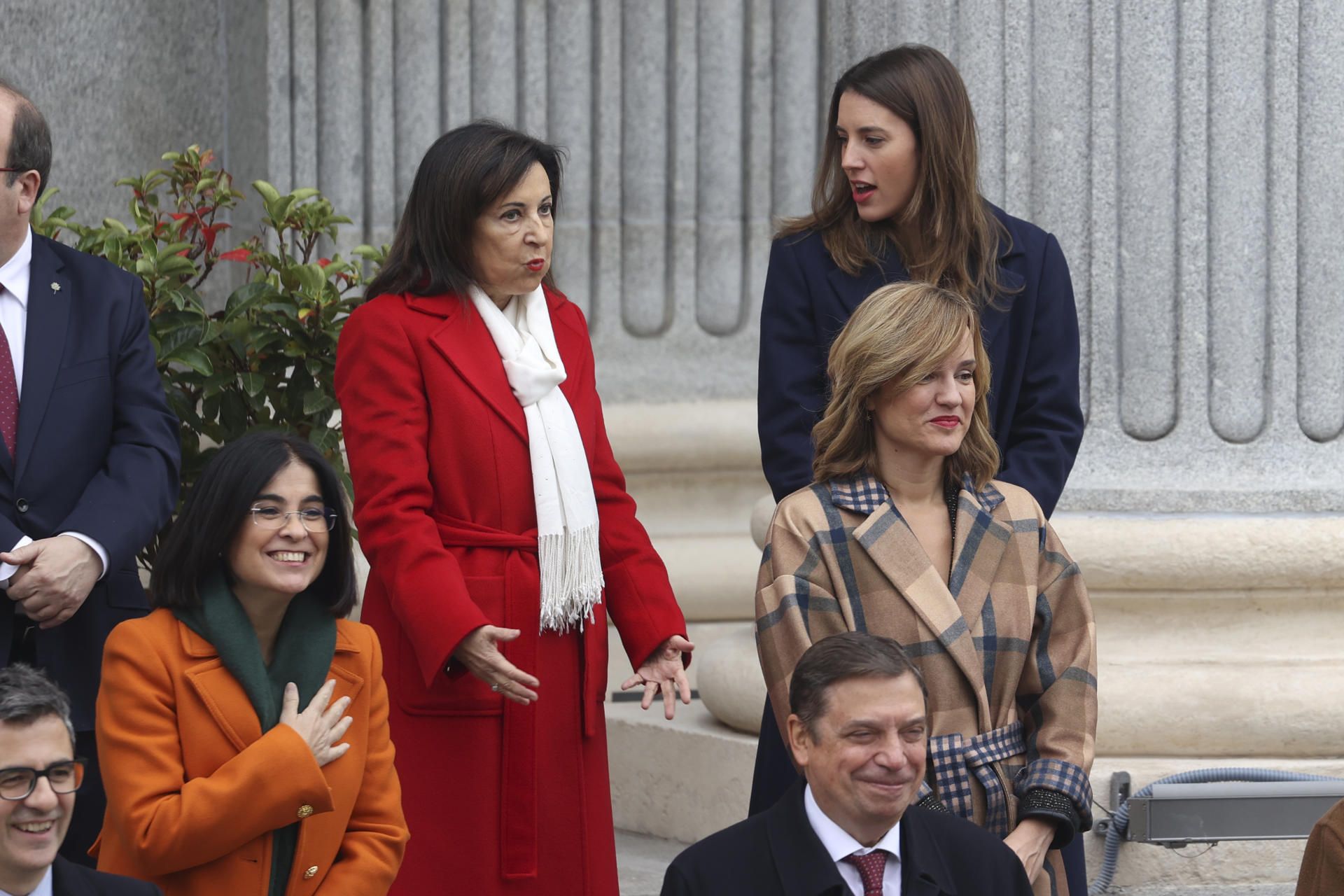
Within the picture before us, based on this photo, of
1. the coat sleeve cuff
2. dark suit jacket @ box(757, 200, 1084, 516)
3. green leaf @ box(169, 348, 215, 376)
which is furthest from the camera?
green leaf @ box(169, 348, 215, 376)

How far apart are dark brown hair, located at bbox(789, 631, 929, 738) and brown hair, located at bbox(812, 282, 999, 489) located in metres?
0.46

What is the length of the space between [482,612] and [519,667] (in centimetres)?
15

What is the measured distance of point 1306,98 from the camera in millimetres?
4781

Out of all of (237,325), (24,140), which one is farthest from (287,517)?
(237,325)

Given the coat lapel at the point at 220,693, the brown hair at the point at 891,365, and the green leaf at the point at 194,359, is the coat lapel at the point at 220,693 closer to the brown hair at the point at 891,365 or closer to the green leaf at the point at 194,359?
the brown hair at the point at 891,365

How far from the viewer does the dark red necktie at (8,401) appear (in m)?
3.57

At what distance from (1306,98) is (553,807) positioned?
2.62 m

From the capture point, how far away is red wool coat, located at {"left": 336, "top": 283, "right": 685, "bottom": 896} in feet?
11.7

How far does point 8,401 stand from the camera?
3580 millimetres

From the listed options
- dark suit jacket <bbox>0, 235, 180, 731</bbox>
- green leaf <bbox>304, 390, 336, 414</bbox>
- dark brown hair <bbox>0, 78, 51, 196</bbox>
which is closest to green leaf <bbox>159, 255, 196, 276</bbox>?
green leaf <bbox>304, 390, 336, 414</bbox>

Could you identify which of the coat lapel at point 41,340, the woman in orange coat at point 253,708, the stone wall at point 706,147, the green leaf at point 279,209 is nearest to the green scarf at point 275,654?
the woman in orange coat at point 253,708

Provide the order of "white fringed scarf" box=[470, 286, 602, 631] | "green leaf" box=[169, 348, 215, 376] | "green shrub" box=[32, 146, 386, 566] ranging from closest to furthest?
1. "white fringed scarf" box=[470, 286, 602, 631]
2. "green leaf" box=[169, 348, 215, 376]
3. "green shrub" box=[32, 146, 386, 566]

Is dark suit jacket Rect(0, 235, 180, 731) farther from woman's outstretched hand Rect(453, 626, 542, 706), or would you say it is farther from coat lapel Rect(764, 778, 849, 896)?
coat lapel Rect(764, 778, 849, 896)

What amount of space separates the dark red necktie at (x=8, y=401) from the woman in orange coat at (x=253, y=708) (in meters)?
0.58
